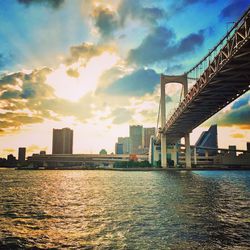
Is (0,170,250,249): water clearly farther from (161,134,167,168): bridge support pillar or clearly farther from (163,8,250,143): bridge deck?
(161,134,167,168): bridge support pillar

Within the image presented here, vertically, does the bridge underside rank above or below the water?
above

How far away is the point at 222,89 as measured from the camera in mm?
40750

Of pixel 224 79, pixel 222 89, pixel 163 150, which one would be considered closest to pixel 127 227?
pixel 224 79

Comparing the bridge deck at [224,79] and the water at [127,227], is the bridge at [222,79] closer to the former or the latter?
the bridge deck at [224,79]

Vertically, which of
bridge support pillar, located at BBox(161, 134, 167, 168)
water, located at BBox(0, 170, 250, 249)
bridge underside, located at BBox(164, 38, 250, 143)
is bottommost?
water, located at BBox(0, 170, 250, 249)

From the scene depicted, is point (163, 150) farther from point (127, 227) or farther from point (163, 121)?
point (127, 227)

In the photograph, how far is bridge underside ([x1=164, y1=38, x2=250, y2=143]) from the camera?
30.6 metres

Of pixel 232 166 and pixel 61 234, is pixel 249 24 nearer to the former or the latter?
pixel 61 234

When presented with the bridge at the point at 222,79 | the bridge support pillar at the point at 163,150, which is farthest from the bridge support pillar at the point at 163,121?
the bridge at the point at 222,79

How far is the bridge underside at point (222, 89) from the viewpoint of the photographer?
1206 inches

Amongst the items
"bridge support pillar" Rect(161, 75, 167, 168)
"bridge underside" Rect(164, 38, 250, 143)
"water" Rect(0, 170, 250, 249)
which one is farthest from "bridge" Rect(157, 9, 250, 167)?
"bridge support pillar" Rect(161, 75, 167, 168)

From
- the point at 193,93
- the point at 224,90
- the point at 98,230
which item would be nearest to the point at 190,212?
the point at 98,230

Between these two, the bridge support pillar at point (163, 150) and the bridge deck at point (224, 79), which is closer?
the bridge deck at point (224, 79)

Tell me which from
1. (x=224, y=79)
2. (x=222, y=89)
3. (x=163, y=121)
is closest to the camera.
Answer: (x=224, y=79)
